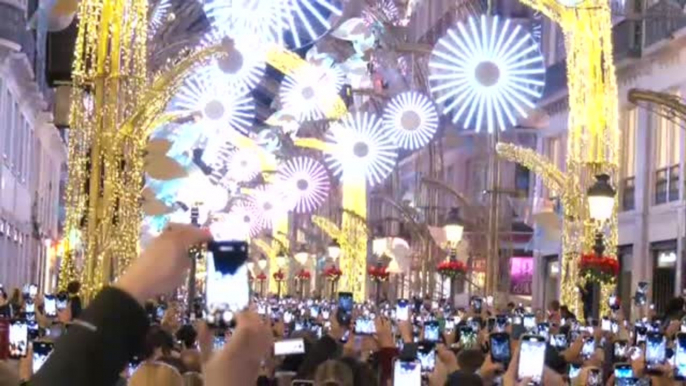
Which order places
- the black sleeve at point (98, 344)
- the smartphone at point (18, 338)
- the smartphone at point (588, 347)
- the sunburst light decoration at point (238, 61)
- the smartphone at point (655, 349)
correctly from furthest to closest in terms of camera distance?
the sunburst light decoration at point (238, 61)
the smartphone at point (588, 347)
the smartphone at point (18, 338)
the smartphone at point (655, 349)
the black sleeve at point (98, 344)

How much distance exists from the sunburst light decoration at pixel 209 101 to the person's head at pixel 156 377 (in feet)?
114

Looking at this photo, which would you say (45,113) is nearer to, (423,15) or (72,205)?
(423,15)

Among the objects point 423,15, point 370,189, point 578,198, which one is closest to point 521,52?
point 578,198

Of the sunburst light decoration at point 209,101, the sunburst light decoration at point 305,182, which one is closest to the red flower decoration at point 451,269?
the sunburst light decoration at point 209,101

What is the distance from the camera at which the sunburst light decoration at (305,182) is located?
59.6 m

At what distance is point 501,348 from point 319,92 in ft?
107

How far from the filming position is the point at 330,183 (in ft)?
208

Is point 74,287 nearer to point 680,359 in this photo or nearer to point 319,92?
point 680,359

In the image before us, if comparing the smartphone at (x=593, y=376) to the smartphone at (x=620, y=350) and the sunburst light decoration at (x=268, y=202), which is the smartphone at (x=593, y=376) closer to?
the smartphone at (x=620, y=350)

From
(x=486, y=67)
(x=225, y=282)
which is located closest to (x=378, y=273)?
(x=486, y=67)

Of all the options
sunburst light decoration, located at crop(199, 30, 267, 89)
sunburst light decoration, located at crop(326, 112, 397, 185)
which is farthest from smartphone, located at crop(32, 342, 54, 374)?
sunburst light decoration, located at crop(326, 112, 397, 185)

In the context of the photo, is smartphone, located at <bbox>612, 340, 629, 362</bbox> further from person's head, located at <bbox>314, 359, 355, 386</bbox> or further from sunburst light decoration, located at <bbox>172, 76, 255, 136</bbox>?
sunburst light decoration, located at <bbox>172, 76, 255, 136</bbox>

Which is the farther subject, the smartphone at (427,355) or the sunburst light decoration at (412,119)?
the sunburst light decoration at (412,119)

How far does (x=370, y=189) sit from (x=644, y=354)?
4811 cm
